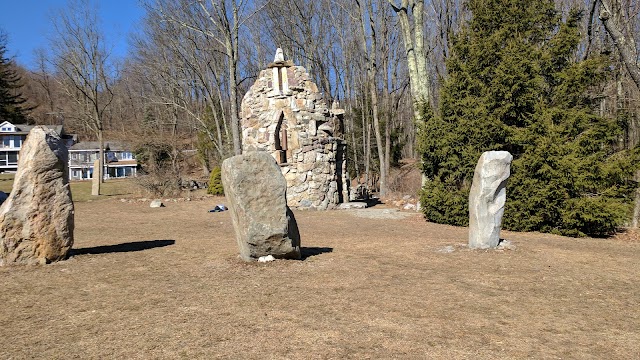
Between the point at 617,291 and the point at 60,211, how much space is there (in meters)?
8.00

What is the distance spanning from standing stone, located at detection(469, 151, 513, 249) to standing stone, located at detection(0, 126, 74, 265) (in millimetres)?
6943

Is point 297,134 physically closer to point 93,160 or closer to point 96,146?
point 93,160

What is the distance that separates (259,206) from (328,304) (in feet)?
7.37

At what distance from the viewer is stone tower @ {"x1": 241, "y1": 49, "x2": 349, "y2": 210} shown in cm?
1694

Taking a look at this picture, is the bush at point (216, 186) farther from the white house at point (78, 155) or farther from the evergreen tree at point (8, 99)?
the evergreen tree at point (8, 99)

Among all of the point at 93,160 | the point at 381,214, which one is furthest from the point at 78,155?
the point at 381,214

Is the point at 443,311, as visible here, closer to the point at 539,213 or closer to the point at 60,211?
the point at 60,211

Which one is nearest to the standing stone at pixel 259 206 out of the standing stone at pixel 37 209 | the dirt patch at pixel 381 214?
the standing stone at pixel 37 209

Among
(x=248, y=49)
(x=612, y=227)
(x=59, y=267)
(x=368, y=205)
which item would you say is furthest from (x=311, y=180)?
(x=248, y=49)

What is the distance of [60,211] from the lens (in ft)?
22.9

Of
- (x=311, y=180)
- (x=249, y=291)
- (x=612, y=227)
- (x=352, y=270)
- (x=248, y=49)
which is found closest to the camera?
(x=249, y=291)

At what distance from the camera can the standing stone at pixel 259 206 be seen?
22.1 feet

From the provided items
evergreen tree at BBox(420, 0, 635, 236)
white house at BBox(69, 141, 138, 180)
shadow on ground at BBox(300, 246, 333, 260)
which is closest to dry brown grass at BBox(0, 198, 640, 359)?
shadow on ground at BBox(300, 246, 333, 260)

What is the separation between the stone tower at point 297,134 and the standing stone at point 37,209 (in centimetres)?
1021
